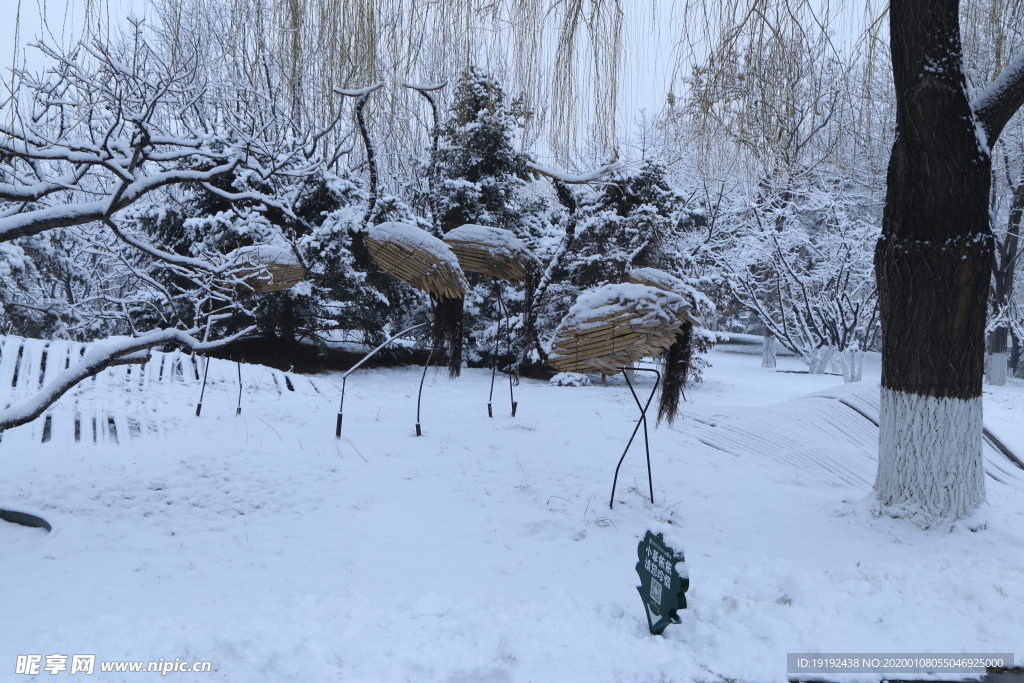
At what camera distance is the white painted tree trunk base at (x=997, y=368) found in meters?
13.6

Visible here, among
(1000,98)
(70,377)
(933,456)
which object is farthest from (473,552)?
(1000,98)

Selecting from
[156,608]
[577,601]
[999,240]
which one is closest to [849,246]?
[999,240]

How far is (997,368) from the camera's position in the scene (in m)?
13.7

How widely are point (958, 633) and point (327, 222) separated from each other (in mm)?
8958

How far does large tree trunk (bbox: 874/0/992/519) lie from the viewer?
12.7ft

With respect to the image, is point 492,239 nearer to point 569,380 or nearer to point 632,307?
point 632,307

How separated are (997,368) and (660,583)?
46.5 ft

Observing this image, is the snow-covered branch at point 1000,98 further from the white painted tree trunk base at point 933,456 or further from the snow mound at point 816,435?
the snow mound at point 816,435

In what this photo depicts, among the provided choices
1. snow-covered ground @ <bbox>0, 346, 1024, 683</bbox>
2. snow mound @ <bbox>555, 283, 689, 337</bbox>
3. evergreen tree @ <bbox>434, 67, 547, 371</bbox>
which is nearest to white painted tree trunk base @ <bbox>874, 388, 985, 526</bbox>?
snow-covered ground @ <bbox>0, 346, 1024, 683</bbox>

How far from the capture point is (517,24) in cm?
361

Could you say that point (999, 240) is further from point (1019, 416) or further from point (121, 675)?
point (121, 675)

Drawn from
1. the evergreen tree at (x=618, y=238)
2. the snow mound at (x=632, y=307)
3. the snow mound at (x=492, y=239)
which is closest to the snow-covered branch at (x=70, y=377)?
the snow mound at (x=632, y=307)

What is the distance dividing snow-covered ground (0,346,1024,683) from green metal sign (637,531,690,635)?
11 centimetres

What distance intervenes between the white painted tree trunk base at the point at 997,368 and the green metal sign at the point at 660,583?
14.0 metres
